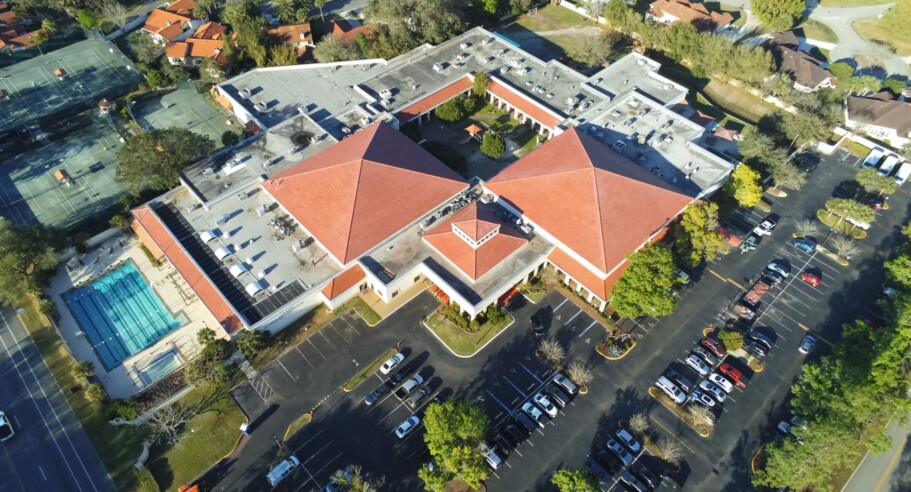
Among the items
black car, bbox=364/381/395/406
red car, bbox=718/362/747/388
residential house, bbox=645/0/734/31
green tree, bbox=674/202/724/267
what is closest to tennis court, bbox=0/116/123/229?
→ black car, bbox=364/381/395/406

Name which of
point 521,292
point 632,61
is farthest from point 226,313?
point 632,61

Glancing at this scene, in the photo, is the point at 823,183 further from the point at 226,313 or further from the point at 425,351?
the point at 226,313

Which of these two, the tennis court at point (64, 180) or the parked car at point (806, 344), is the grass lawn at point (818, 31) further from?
the tennis court at point (64, 180)

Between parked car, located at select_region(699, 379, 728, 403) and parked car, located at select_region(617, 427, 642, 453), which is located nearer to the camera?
parked car, located at select_region(617, 427, 642, 453)

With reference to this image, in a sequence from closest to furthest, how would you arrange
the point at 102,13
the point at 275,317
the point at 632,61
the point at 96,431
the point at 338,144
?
the point at 96,431
the point at 275,317
the point at 338,144
the point at 632,61
the point at 102,13

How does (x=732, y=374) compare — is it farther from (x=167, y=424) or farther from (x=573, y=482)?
(x=167, y=424)

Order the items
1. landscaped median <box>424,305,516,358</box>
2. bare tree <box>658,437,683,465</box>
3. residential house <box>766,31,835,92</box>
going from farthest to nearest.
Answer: residential house <box>766,31,835,92</box> → landscaped median <box>424,305,516,358</box> → bare tree <box>658,437,683,465</box>

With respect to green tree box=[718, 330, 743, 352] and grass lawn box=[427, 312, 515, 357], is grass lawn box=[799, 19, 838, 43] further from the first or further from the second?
grass lawn box=[427, 312, 515, 357]

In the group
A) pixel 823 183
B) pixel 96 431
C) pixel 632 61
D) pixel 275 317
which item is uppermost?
pixel 632 61
